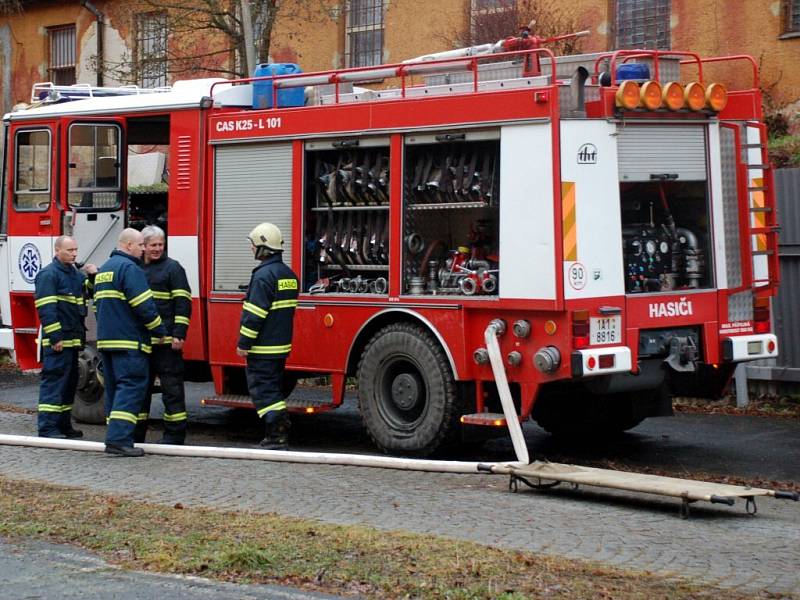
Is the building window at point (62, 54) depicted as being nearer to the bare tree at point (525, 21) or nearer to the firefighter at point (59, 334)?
the bare tree at point (525, 21)

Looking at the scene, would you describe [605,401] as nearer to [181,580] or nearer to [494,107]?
[494,107]

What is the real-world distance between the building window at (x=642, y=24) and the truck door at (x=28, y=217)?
935 cm

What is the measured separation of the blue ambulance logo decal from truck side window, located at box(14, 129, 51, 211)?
0.37 m

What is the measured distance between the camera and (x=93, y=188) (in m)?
12.8

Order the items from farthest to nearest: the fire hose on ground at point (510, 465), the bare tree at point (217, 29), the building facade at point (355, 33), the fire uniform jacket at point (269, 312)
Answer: the building facade at point (355, 33) < the bare tree at point (217, 29) < the fire uniform jacket at point (269, 312) < the fire hose on ground at point (510, 465)

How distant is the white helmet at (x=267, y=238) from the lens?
418 inches

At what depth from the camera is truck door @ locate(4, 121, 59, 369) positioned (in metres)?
12.7

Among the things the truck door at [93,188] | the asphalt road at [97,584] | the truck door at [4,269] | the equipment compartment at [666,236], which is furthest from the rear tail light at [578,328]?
the truck door at [4,269]

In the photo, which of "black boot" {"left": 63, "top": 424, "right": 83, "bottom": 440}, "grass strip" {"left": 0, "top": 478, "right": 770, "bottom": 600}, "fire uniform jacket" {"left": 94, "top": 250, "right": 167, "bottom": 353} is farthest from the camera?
"black boot" {"left": 63, "top": 424, "right": 83, "bottom": 440}

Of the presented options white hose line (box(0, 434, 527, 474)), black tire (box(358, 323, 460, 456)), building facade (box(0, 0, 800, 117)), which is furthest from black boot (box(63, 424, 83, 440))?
building facade (box(0, 0, 800, 117))

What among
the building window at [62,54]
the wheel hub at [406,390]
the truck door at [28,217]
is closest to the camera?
the wheel hub at [406,390]

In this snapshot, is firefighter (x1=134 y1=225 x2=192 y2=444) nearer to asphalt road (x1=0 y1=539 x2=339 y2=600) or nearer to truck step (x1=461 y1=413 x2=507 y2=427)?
truck step (x1=461 y1=413 x2=507 y2=427)

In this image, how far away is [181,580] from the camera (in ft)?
21.4

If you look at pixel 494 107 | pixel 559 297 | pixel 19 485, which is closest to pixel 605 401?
pixel 559 297
